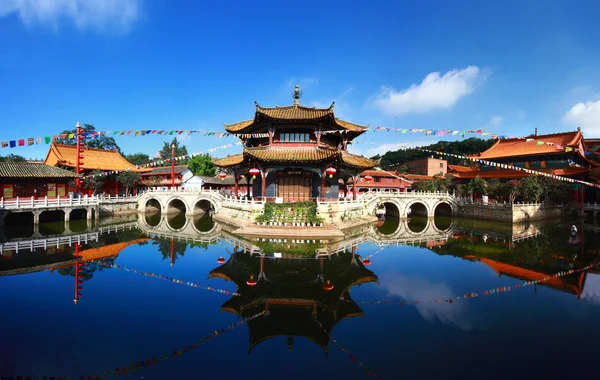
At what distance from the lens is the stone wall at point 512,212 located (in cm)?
3212

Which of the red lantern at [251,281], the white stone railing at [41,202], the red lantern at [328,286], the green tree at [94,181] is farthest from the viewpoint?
the green tree at [94,181]

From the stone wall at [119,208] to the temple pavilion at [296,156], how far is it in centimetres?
1604

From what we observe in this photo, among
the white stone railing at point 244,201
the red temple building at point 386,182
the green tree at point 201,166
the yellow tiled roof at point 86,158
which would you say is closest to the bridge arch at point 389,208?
the red temple building at point 386,182

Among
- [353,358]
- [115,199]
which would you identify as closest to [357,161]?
[353,358]

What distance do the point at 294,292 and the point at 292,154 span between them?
48.6 feet

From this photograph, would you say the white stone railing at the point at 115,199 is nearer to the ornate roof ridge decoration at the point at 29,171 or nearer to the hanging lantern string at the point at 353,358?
the ornate roof ridge decoration at the point at 29,171

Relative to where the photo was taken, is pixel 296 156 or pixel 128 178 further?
pixel 128 178

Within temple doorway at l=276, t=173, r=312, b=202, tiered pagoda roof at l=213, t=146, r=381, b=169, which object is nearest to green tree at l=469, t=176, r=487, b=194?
tiered pagoda roof at l=213, t=146, r=381, b=169

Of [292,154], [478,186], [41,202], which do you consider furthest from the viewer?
[478,186]

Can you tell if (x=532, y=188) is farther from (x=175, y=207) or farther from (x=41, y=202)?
(x=41, y=202)

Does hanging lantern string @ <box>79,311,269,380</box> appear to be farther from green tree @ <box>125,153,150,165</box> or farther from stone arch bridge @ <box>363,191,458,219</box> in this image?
green tree @ <box>125,153,150,165</box>

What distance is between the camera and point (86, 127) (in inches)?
2795

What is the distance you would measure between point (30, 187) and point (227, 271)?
87.5 ft

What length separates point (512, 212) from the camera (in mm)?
31859
